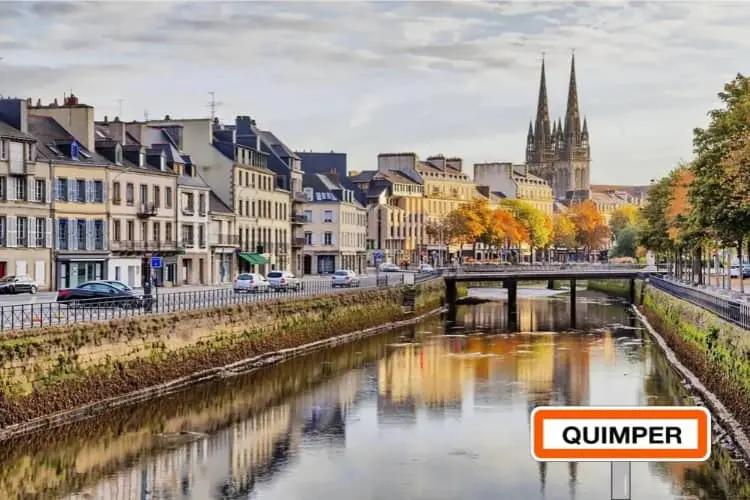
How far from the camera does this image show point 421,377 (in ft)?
158

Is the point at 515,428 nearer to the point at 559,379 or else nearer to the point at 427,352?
the point at 559,379

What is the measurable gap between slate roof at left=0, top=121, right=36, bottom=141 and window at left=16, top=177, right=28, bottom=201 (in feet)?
7.08

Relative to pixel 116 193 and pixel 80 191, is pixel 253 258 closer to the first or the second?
pixel 116 193

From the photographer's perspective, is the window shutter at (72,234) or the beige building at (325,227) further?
the beige building at (325,227)

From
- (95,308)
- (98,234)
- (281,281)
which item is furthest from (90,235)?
(95,308)

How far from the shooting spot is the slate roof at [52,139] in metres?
61.0

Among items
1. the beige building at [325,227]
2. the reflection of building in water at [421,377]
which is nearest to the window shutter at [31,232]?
the reflection of building in water at [421,377]

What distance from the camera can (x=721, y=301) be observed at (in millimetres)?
42969

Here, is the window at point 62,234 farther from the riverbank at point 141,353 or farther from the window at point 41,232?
the riverbank at point 141,353

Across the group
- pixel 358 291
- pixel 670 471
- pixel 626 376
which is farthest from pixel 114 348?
pixel 358 291

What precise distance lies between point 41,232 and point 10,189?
13.5 ft

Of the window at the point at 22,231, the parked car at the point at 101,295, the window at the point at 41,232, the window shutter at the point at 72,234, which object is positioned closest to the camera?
the parked car at the point at 101,295

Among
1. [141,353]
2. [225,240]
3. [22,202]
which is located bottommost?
[141,353]

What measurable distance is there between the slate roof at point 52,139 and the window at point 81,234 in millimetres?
3389
